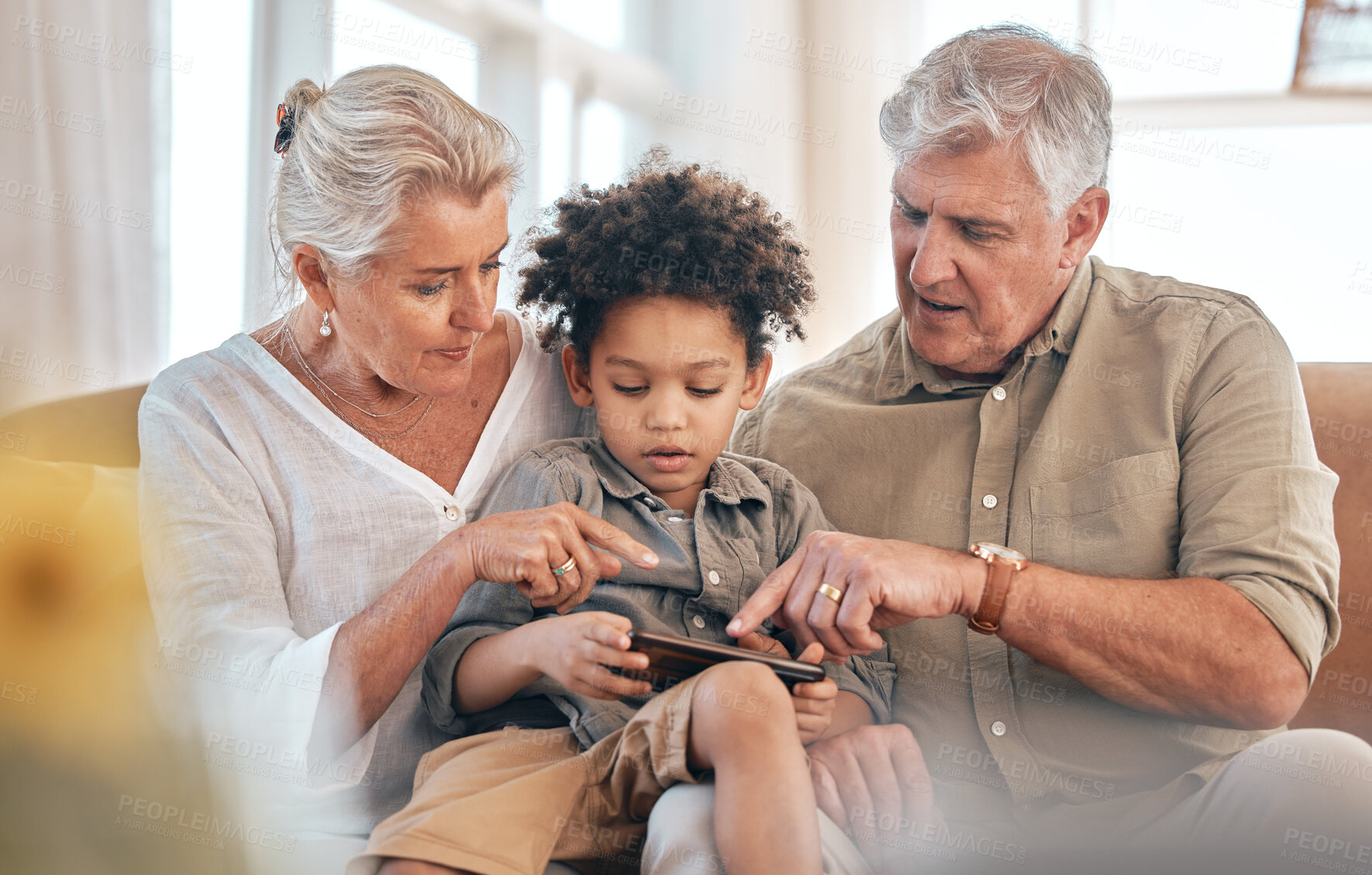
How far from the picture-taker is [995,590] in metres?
1.32

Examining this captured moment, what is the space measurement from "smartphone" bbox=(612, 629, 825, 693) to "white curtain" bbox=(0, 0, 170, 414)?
3.79 ft

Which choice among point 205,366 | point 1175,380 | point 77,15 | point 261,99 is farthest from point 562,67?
point 1175,380

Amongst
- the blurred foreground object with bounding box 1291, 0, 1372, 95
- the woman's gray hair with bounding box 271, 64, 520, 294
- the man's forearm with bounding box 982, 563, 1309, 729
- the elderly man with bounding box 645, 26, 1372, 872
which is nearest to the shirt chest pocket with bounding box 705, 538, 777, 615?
the elderly man with bounding box 645, 26, 1372, 872

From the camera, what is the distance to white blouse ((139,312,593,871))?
4.06ft

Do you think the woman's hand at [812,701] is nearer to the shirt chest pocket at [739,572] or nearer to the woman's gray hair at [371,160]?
the shirt chest pocket at [739,572]

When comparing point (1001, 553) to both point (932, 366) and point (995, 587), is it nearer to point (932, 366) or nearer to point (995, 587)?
point (995, 587)

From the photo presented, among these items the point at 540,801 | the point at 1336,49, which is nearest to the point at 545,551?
the point at 540,801

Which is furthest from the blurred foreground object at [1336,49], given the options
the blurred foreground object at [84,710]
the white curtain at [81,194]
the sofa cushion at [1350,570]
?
the blurred foreground object at [84,710]

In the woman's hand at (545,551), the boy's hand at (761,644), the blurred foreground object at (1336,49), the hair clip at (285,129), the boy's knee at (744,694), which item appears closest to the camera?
the boy's knee at (744,694)

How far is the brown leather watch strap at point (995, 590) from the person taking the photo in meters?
1.32

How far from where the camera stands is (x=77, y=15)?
6.12 ft

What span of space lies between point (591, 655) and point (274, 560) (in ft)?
1.55

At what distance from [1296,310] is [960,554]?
2469mm

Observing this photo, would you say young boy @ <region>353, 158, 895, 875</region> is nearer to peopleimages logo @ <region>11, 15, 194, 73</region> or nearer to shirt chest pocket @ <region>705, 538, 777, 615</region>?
shirt chest pocket @ <region>705, 538, 777, 615</region>
